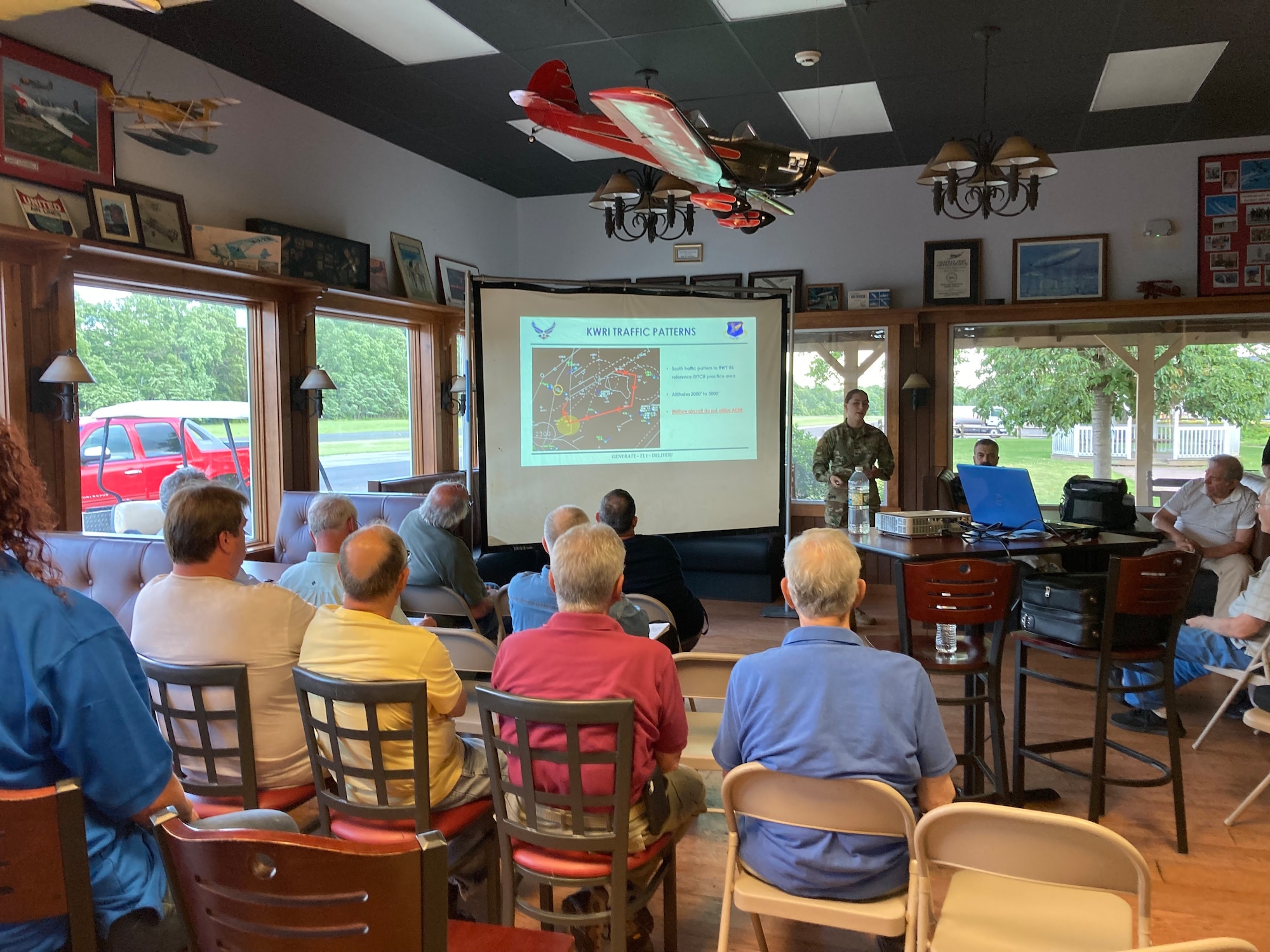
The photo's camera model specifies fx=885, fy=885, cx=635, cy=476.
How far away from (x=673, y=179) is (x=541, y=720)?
11.2 ft

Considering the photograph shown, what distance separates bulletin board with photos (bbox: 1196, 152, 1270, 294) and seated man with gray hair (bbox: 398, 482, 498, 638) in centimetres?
602

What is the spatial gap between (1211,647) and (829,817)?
2.97m

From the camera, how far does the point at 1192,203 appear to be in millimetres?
6844

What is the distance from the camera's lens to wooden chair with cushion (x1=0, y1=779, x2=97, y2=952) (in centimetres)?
Result: 122

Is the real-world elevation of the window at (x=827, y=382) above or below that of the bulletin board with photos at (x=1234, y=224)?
below

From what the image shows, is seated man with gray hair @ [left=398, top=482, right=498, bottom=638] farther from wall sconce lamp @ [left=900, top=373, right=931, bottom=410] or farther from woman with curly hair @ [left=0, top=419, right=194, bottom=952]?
wall sconce lamp @ [left=900, top=373, right=931, bottom=410]

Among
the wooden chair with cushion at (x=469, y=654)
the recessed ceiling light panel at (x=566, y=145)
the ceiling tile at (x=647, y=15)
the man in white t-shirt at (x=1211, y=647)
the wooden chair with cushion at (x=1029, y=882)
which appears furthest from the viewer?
the recessed ceiling light panel at (x=566, y=145)

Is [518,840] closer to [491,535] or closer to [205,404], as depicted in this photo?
[491,535]

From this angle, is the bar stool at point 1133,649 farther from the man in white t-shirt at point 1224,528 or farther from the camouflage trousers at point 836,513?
the camouflage trousers at point 836,513

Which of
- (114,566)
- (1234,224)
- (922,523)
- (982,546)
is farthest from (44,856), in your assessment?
(1234,224)

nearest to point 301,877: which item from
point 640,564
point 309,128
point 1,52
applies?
point 640,564

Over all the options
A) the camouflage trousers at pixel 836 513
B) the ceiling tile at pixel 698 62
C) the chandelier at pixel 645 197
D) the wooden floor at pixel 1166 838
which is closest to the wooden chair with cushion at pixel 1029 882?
the wooden floor at pixel 1166 838

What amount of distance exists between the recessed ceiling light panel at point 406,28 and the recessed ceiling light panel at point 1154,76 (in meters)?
3.75

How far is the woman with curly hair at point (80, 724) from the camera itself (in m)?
1.32
